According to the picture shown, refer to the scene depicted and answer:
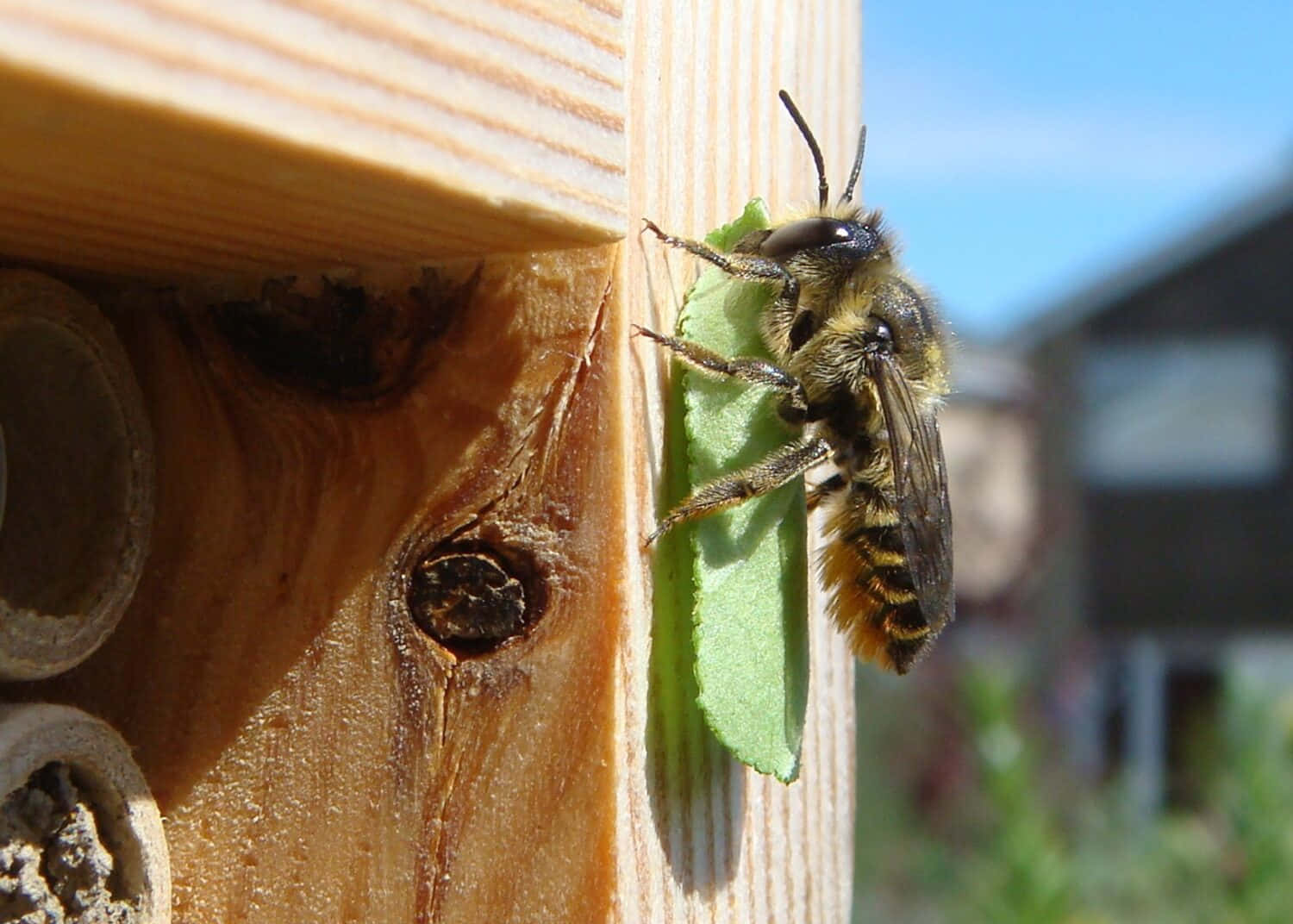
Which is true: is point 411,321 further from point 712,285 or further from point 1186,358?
point 1186,358

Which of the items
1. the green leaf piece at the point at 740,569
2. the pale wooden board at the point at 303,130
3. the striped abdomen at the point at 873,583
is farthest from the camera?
the striped abdomen at the point at 873,583

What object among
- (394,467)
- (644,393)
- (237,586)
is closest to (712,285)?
(644,393)

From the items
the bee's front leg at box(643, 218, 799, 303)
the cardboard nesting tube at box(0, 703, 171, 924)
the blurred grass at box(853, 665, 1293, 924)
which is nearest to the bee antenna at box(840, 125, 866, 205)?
the bee's front leg at box(643, 218, 799, 303)

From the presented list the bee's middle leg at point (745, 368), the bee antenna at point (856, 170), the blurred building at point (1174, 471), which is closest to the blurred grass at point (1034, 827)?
the bee antenna at point (856, 170)

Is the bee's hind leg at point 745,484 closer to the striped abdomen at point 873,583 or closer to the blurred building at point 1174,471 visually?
the striped abdomen at point 873,583

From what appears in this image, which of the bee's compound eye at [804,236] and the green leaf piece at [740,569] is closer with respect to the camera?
the green leaf piece at [740,569]

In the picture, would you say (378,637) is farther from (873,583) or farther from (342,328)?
(873,583)

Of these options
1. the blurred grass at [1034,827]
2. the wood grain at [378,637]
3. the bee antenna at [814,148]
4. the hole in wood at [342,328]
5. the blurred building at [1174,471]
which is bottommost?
the blurred grass at [1034,827]

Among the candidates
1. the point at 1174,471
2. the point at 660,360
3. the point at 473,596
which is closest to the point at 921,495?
the point at 660,360
